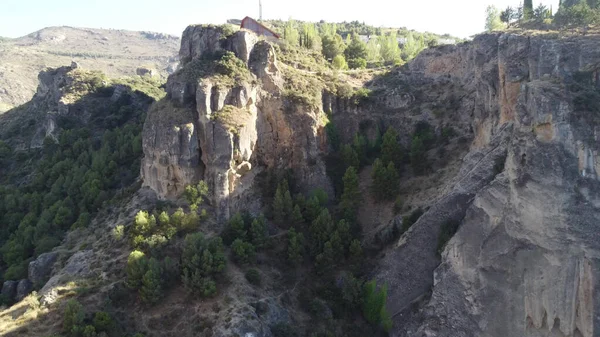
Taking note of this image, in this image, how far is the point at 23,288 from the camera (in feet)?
144

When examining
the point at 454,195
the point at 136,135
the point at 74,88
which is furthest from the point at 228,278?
the point at 74,88

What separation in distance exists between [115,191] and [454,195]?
37198 mm

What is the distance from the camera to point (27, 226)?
52.9m

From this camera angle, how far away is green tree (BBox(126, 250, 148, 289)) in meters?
38.4

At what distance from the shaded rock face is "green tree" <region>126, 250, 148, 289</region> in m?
20.0

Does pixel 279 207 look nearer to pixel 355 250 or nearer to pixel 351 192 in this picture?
pixel 351 192

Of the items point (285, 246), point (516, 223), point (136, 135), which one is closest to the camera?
point (516, 223)

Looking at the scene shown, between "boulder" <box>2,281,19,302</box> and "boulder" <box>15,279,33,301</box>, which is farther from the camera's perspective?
"boulder" <box>2,281,19,302</box>

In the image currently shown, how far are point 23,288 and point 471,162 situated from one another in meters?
42.4

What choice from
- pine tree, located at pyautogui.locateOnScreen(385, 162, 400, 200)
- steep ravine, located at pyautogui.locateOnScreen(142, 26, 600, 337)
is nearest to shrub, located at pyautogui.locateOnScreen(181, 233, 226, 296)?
steep ravine, located at pyautogui.locateOnScreen(142, 26, 600, 337)

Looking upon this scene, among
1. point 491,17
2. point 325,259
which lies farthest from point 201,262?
point 491,17

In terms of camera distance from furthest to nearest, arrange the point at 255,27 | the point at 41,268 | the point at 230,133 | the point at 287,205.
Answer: the point at 255,27
the point at 230,133
the point at 287,205
the point at 41,268

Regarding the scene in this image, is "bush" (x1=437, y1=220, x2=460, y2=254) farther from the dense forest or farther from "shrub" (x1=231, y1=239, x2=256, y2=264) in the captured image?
the dense forest

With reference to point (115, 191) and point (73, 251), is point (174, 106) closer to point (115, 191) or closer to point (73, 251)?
point (115, 191)
